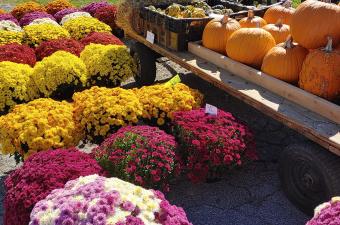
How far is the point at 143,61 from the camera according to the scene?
5.49 meters

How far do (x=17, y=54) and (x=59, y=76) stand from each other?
963 millimetres

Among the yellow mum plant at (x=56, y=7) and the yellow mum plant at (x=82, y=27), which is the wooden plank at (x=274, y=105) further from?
the yellow mum plant at (x=56, y=7)

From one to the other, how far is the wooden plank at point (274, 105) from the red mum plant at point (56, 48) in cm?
163

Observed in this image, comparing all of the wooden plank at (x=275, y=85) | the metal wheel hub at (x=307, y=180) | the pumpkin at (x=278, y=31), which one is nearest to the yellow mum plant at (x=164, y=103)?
the wooden plank at (x=275, y=85)

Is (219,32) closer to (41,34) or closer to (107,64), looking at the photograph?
(107,64)

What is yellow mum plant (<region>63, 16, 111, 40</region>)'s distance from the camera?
6625mm

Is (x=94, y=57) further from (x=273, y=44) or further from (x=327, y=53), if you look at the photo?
(x=327, y=53)

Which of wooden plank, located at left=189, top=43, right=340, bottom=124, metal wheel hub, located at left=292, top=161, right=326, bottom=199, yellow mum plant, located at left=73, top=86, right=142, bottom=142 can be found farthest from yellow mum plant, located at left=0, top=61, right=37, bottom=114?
metal wheel hub, located at left=292, top=161, right=326, bottom=199

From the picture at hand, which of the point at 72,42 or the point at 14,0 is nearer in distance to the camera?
the point at 72,42

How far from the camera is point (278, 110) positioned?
10.7ft

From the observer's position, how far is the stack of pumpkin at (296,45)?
3.26 metres

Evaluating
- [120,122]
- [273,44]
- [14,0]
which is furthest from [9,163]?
[14,0]

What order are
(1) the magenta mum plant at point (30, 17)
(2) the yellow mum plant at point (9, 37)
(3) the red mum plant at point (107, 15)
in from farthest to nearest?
(3) the red mum plant at point (107, 15) → (1) the magenta mum plant at point (30, 17) → (2) the yellow mum plant at point (9, 37)

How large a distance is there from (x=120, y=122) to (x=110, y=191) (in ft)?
4.85
